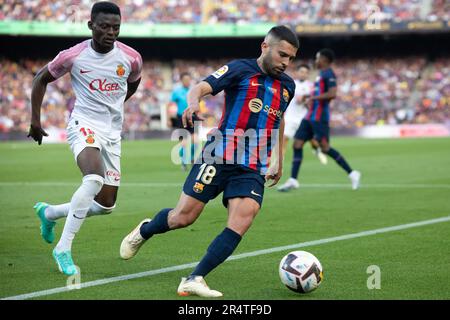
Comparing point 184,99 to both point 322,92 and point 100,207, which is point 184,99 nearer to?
point 322,92

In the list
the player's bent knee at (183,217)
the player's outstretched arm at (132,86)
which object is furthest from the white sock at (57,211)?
the player's bent knee at (183,217)

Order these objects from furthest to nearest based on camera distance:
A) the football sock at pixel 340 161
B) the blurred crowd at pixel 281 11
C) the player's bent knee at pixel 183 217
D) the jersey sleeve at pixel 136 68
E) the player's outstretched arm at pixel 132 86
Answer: the blurred crowd at pixel 281 11, the football sock at pixel 340 161, the player's outstretched arm at pixel 132 86, the jersey sleeve at pixel 136 68, the player's bent knee at pixel 183 217

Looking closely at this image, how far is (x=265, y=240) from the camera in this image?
8.91 meters

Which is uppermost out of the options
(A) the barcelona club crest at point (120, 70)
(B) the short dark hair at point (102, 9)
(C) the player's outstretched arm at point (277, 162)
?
(B) the short dark hair at point (102, 9)

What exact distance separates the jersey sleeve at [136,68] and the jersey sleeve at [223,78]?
4.73 feet

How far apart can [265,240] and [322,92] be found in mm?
6520

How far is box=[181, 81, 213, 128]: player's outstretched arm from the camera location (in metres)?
5.65

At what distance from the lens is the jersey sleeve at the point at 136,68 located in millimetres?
7680

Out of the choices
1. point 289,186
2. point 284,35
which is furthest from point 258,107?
point 289,186

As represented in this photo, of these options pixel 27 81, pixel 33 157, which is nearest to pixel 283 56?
pixel 33 157

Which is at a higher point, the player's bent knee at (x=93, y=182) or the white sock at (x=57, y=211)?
the player's bent knee at (x=93, y=182)

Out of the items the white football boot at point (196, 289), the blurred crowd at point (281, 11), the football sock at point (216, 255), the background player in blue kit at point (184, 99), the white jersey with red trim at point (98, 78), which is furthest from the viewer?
the blurred crowd at point (281, 11)

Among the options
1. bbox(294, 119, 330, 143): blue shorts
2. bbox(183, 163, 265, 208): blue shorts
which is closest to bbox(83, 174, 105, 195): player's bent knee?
bbox(183, 163, 265, 208): blue shorts

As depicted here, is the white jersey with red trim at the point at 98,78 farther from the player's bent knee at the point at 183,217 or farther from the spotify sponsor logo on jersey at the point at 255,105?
the spotify sponsor logo on jersey at the point at 255,105
